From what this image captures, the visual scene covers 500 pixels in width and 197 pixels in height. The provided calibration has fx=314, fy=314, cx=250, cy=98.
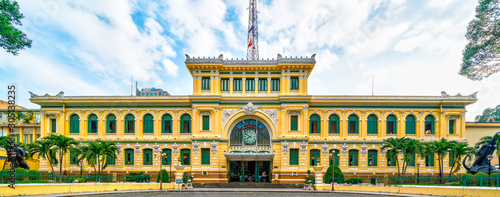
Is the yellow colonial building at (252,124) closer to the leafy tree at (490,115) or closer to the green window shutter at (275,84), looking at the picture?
the green window shutter at (275,84)

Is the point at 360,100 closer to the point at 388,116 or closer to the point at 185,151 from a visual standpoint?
the point at 388,116

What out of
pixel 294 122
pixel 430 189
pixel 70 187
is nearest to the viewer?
pixel 430 189

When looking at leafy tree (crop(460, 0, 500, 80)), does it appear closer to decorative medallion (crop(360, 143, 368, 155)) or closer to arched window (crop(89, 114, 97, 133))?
decorative medallion (crop(360, 143, 368, 155))

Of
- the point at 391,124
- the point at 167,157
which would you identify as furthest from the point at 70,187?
the point at 391,124

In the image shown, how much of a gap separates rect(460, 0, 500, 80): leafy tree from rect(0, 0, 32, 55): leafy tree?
103 feet

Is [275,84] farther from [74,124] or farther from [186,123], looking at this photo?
[74,124]

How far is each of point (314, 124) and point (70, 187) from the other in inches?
1061

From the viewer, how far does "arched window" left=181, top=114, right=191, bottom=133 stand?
39406 mm

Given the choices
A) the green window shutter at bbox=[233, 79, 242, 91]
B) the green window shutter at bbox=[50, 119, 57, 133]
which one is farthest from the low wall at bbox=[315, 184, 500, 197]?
the green window shutter at bbox=[50, 119, 57, 133]

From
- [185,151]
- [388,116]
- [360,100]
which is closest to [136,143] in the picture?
[185,151]

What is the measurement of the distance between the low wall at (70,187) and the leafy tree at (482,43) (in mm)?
29002

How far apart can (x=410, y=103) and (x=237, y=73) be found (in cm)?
2162

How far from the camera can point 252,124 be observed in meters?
38.8

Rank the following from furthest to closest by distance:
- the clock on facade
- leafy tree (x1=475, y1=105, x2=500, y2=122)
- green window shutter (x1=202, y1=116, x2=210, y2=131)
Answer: leafy tree (x1=475, y1=105, x2=500, y2=122) < the clock on facade < green window shutter (x1=202, y1=116, x2=210, y2=131)
